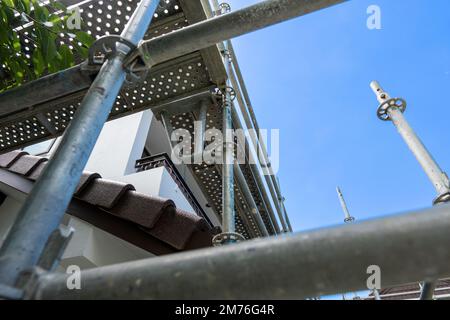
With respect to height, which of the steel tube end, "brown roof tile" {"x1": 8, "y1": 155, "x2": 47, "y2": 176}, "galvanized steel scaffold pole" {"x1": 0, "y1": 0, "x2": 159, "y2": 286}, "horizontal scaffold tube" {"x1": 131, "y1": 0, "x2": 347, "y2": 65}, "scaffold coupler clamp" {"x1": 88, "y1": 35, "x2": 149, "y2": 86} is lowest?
"galvanized steel scaffold pole" {"x1": 0, "y1": 0, "x2": 159, "y2": 286}

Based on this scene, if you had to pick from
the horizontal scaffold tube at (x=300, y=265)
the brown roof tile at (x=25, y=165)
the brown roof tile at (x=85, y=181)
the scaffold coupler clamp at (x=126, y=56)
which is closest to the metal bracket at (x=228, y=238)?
the scaffold coupler clamp at (x=126, y=56)

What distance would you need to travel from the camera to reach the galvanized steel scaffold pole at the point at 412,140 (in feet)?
6.75

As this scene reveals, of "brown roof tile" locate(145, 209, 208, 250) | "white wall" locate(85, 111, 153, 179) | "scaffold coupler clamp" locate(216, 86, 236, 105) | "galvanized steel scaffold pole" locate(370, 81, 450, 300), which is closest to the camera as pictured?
"galvanized steel scaffold pole" locate(370, 81, 450, 300)

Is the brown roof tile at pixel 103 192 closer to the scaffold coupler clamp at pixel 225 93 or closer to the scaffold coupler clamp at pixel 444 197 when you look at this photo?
the scaffold coupler clamp at pixel 225 93

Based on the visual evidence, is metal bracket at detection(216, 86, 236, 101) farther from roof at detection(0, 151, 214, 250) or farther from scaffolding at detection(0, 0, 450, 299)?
roof at detection(0, 151, 214, 250)

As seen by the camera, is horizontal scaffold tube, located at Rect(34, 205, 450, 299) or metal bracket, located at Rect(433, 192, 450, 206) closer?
horizontal scaffold tube, located at Rect(34, 205, 450, 299)

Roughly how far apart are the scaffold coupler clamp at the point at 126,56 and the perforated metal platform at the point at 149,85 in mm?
1212

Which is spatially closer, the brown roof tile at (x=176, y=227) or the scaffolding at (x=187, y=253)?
the scaffolding at (x=187, y=253)

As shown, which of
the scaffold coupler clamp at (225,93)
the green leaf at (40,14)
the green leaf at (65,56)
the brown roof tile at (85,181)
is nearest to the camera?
the green leaf at (40,14)

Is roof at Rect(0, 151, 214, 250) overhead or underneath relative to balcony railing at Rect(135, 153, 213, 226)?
underneath

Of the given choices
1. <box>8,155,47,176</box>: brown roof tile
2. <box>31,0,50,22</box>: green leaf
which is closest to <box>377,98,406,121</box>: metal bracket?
<box>31,0,50,22</box>: green leaf

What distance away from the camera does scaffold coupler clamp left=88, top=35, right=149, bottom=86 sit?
4.24 ft

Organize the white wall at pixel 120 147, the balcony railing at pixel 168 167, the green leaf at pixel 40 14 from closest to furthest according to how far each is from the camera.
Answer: the green leaf at pixel 40 14 < the balcony railing at pixel 168 167 < the white wall at pixel 120 147

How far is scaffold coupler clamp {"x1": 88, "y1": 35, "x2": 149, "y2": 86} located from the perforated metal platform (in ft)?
3.97
